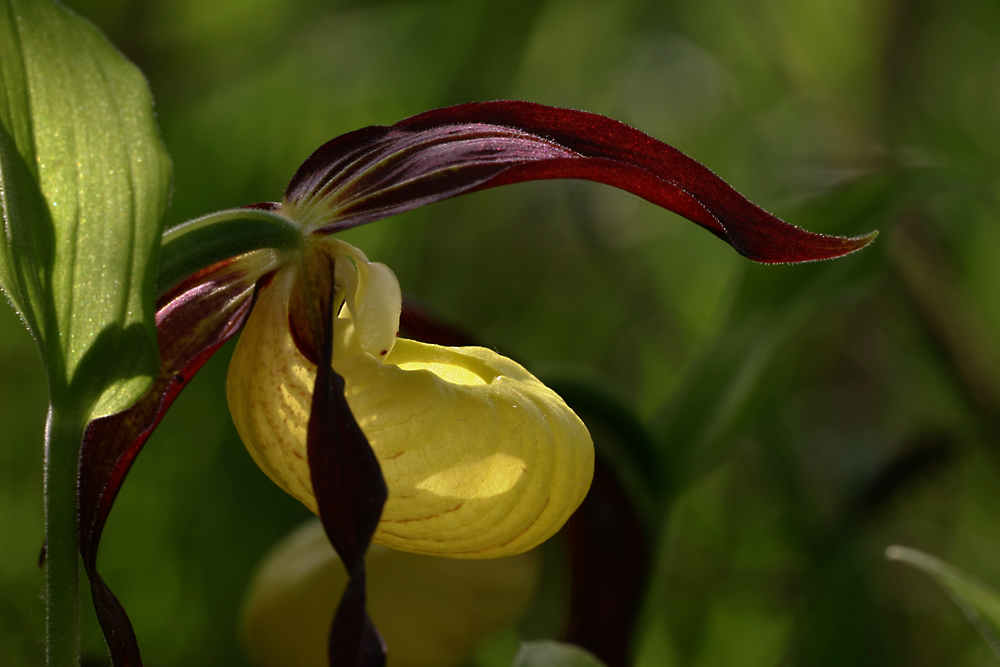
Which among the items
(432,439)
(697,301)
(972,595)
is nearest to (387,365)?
(432,439)

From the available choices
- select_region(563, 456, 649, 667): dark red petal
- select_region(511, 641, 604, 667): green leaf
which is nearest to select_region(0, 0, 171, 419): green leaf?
select_region(511, 641, 604, 667): green leaf

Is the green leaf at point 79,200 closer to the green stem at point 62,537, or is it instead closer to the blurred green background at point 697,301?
the green stem at point 62,537

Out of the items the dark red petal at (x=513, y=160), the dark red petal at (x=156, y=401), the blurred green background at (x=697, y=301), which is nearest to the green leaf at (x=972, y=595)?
the dark red petal at (x=513, y=160)

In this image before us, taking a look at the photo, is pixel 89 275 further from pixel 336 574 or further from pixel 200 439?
pixel 200 439

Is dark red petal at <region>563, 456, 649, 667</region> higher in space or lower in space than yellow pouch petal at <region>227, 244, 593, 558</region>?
lower

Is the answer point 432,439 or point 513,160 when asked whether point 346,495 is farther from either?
point 513,160

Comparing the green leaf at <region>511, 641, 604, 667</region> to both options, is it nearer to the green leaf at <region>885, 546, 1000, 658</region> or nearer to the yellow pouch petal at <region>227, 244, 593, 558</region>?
the yellow pouch petal at <region>227, 244, 593, 558</region>

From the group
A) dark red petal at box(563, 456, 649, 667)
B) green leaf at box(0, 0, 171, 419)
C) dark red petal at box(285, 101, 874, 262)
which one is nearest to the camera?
green leaf at box(0, 0, 171, 419)
